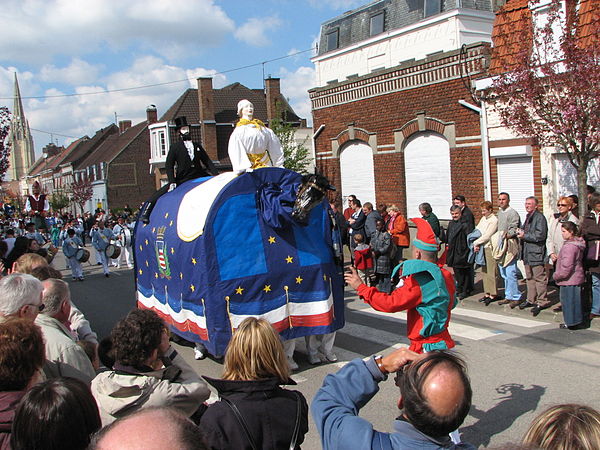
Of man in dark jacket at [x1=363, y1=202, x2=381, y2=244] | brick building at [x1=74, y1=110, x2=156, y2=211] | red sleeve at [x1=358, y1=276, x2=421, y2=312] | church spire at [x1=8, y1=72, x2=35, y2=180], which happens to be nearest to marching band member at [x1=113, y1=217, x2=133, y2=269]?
man in dark jacket at [x1=363, y1=202, x2=381, y2=244]

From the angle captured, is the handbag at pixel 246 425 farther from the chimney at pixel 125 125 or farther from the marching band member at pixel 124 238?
the chimney at pixel 125 125

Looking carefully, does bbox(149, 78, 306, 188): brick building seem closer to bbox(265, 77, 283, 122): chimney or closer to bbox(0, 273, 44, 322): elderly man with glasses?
bbox(265, 77, 283, 122): chimney

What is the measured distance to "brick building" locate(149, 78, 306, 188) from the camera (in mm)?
41344

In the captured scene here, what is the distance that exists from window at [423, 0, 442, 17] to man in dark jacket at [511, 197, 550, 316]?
A: 15968mm

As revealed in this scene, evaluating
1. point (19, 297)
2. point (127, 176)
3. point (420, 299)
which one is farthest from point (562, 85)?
point (127, 176)

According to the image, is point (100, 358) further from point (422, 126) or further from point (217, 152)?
point (217, 152)

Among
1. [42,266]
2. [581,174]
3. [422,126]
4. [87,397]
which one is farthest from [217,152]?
[87,397]

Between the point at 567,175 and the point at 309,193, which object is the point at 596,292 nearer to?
the point at 309,193

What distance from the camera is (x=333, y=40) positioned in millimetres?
27719

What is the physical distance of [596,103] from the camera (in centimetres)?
981

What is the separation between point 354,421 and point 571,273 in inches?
285

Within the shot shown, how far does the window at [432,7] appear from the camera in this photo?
23453 millimetres

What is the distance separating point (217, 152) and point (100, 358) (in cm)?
3894

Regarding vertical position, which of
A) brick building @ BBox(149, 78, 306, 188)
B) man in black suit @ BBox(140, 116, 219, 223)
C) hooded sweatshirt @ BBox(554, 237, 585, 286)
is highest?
brick building @ BBox(149, 78, 306, 188)
